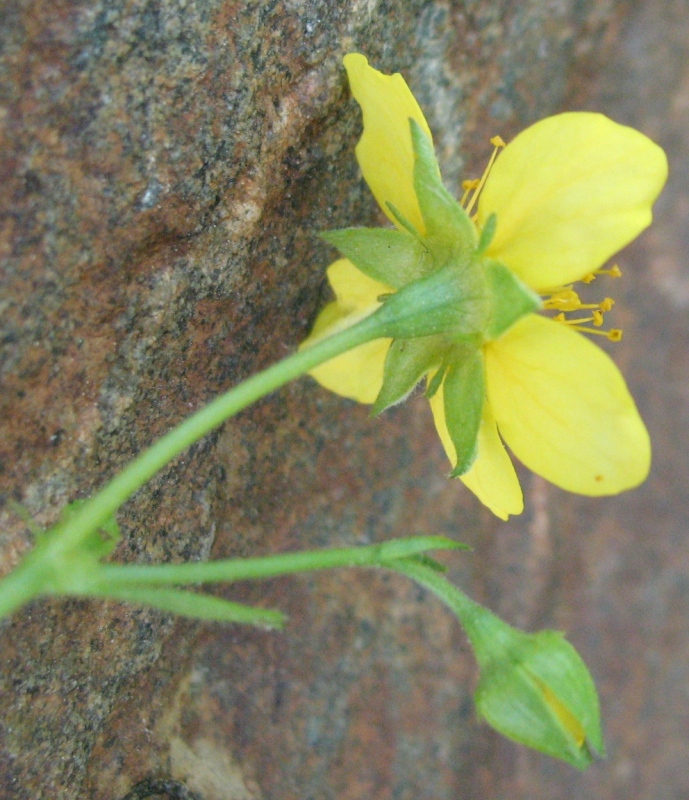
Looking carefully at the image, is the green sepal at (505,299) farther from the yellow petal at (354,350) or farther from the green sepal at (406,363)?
the yellow petal at (354,350)

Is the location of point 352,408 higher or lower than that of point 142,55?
lower

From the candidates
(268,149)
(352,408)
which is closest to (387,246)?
(268,149)

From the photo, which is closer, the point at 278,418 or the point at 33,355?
the point at 33,355

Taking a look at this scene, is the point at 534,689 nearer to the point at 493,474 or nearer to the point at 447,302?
the point at 493,474

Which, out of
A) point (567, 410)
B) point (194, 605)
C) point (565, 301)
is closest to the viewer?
point (194, 605)

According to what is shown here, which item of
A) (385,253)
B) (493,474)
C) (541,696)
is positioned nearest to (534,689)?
(541,696)

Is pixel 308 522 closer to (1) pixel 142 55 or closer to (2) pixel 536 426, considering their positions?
(2) pixel 536 426

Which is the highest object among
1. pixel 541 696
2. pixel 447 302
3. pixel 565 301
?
pixel 447 302

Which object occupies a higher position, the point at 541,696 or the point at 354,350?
the point at 354,350
